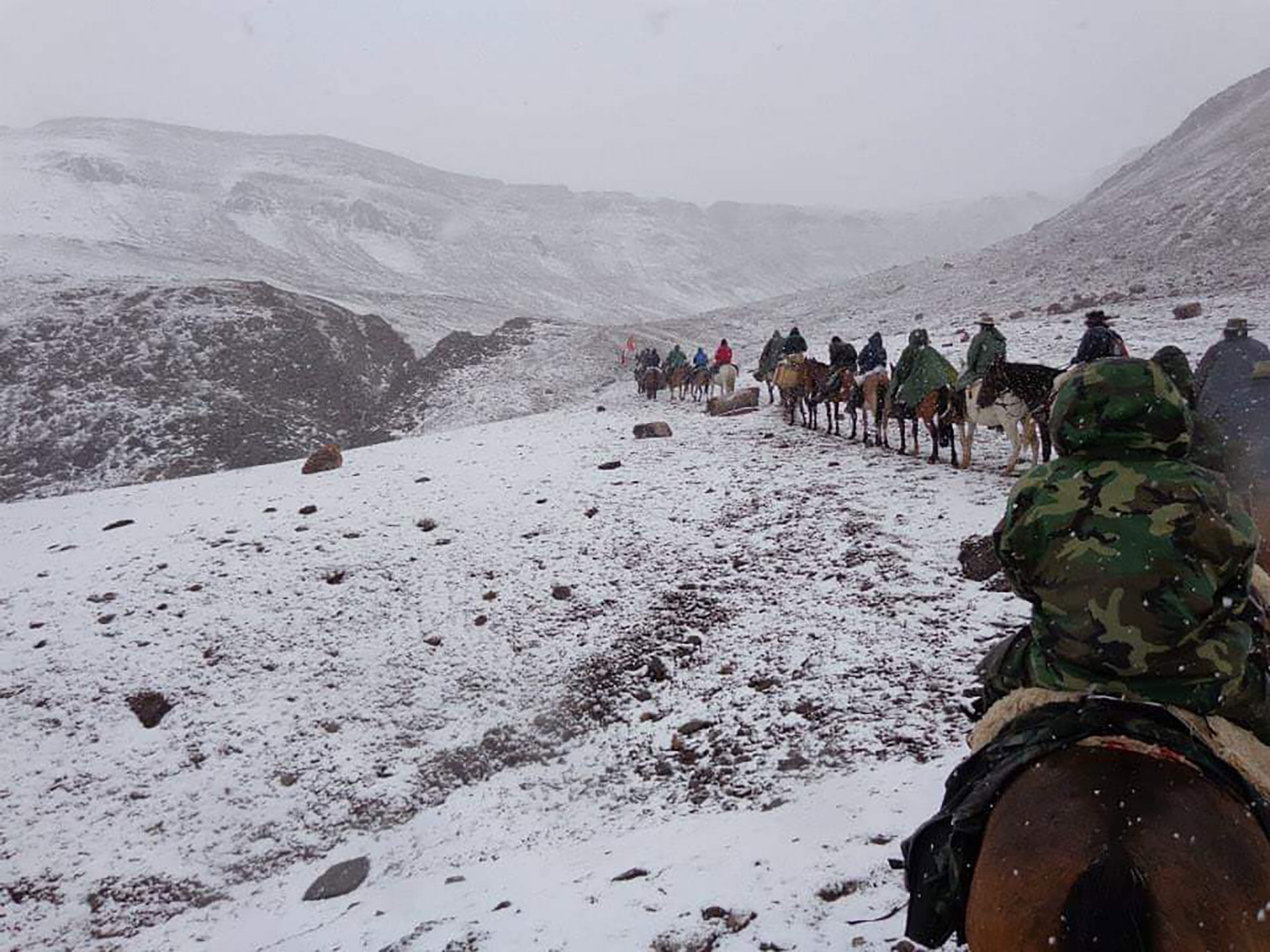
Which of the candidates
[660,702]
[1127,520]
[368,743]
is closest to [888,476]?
[660,702]

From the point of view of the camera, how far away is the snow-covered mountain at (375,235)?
175 ft

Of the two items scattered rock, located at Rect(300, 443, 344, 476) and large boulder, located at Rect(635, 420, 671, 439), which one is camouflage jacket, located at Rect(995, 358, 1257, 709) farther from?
scattered rock, located at Rect(300, 443, 344, 476)

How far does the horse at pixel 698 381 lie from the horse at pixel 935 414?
11.0m

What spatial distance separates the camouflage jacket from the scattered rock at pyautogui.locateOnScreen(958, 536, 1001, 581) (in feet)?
17.2

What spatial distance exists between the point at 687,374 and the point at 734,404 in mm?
4479

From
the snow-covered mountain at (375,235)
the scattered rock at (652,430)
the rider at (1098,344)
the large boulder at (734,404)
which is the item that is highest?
the snow-covered mountain at (375,235)

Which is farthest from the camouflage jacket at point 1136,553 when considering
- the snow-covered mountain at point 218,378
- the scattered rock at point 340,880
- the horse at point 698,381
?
the snow-covered mountain at point 218,378

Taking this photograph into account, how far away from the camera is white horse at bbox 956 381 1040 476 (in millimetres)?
10164

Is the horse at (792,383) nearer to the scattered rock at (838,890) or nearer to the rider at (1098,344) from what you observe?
the rider at (1098,344)

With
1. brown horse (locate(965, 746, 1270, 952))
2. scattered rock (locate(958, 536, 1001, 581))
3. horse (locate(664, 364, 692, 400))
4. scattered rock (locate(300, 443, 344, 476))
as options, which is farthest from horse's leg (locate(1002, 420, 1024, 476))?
horse (locate(664, 364, 692, 400))

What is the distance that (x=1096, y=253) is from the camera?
34375 millimetres

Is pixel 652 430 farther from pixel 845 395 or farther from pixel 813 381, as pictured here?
pixel 845 395

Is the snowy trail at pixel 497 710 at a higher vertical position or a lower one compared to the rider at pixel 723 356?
lower

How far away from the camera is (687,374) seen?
2378cm
